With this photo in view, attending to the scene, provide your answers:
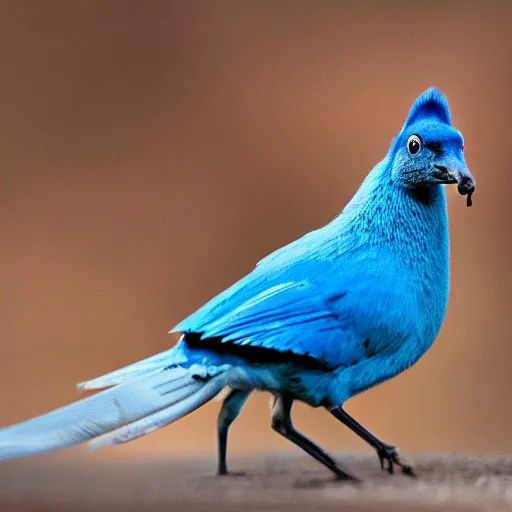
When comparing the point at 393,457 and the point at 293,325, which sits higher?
the point at 293,325

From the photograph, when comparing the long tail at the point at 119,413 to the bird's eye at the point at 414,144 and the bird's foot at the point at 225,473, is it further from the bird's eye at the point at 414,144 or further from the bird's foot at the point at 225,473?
the bird's eye at the point at 414,144

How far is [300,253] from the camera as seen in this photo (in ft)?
3.30

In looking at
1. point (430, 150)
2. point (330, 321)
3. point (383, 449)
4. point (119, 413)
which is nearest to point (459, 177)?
point (430, 150)

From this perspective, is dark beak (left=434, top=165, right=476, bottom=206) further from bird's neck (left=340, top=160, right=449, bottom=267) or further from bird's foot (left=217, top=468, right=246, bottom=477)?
bird's foot (left=217, top=468, right=246, bottom=477)

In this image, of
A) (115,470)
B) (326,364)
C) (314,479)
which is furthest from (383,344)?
(115,470)

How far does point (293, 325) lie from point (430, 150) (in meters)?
0.24

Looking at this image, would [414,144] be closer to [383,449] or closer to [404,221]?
[404,221]

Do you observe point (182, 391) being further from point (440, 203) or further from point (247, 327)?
point (440, 203)

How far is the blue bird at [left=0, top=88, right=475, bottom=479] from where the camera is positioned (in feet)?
3.01

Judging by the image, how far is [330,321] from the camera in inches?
37.1

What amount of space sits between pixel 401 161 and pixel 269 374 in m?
0.28

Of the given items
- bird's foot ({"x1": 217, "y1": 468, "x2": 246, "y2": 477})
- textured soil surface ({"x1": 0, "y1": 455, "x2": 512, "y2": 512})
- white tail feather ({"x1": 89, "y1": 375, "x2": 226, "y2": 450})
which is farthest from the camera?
bird's foot ({"x1": 217, "y1": 468, "x2": 246, "y2": 477})

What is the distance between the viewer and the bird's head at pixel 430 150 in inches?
36.5

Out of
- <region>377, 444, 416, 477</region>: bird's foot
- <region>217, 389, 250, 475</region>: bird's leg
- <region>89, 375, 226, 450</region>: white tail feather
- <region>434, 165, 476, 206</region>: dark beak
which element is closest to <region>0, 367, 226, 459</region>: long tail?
<region>89, 375, 226, 450</region>: white tail feather
